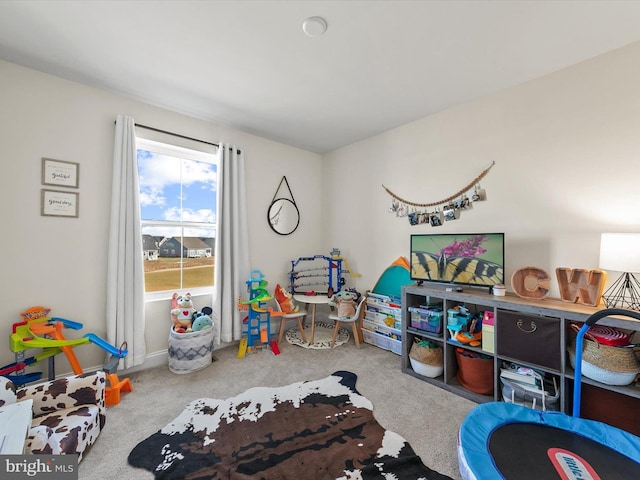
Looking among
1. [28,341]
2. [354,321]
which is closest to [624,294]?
[354,321]

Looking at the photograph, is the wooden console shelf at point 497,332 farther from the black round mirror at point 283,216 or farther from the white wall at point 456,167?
the black round mirror at point 283,216

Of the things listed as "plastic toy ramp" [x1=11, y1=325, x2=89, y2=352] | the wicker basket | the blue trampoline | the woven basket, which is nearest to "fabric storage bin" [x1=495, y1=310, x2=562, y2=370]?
the wicker basket

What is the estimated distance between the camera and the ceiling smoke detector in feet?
5.23

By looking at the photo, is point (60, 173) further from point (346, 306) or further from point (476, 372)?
Result: point (476, 372)

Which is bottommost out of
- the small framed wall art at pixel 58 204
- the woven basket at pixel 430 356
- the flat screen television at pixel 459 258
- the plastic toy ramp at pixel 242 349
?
the plastic toy ramp at pixel 242 349

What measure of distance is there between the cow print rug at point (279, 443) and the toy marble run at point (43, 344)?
0.70 metres

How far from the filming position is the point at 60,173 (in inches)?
84.0

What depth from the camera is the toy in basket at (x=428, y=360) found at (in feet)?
7.52

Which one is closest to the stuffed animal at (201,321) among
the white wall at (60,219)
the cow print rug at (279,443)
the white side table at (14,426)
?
the white wall at (60,219)

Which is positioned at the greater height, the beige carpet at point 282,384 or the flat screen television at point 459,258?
the flat screen television at point 459,258

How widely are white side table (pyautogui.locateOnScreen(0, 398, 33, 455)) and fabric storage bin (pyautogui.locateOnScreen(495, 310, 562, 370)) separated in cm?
273

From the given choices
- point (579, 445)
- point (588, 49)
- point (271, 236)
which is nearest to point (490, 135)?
point (588, 49)

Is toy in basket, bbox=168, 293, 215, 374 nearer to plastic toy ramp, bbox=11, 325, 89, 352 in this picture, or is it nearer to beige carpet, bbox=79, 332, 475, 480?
beige carpet, bbox=79, 332, 475, 480

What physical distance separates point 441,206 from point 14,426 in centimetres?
331
